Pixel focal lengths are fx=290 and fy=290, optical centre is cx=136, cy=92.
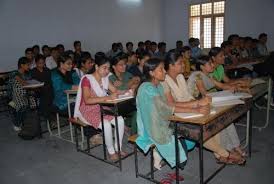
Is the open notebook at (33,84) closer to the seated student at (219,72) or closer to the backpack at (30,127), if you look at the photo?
the backpack at (30,127)

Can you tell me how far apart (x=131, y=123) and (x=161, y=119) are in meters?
1.65

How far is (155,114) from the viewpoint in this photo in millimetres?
2334

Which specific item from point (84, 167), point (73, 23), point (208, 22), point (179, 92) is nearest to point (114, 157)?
point (84, 167)

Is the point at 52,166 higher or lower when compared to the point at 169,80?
lower

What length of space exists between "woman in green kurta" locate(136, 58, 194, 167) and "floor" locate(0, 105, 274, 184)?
1.54 ft

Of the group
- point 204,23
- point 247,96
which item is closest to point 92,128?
point 247,96

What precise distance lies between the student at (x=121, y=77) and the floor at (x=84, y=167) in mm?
798

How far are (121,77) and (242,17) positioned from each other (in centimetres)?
658

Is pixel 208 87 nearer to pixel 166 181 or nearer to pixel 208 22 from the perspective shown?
pixel 166 181

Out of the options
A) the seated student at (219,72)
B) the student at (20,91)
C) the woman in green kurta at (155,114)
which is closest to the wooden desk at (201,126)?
the woman in green kurta at (155,114)

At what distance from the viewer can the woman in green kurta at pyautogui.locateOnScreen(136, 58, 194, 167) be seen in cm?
233

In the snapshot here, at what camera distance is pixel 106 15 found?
8.99 m

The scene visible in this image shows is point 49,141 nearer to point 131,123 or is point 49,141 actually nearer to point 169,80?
point 131,123

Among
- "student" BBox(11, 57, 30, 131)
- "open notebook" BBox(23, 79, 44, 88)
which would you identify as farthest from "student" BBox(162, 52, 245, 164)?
"student" BBox(11, 57, 30, 131)
